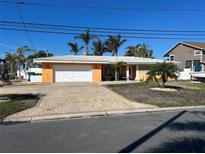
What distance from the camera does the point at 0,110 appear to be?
8.88m

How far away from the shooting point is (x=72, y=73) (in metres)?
26.4

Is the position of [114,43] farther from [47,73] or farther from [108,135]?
[108,135]

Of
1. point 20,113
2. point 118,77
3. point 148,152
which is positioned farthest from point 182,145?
point 118,77

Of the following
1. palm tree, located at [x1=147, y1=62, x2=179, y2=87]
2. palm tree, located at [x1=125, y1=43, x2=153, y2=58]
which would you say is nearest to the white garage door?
palm tree, located at [x1=147, y1=62, x2=179, y2=87]

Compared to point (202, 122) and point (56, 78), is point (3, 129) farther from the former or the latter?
point (56, 78)

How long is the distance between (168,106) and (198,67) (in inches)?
1013

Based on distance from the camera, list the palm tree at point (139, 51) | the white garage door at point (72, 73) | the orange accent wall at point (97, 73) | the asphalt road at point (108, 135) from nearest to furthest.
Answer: the asphalt road at point (108, 135), the white garage door at point (72, 73), the orange accent wall at point (97, 73), the palm tree at point (139, 51)

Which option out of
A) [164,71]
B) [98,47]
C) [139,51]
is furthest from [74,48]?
[164,71]

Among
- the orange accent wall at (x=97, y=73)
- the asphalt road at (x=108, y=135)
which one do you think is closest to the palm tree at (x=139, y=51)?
the orange accent wall at (x=97, y=73)

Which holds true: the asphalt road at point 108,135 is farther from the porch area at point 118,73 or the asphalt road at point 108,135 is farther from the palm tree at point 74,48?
the palm tree at point 74,48

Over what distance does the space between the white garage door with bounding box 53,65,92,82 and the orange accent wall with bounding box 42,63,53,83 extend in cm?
57

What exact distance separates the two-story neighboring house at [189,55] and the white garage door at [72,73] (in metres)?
15.0

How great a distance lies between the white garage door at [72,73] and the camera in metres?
25.9

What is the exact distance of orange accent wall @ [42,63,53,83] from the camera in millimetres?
25156
